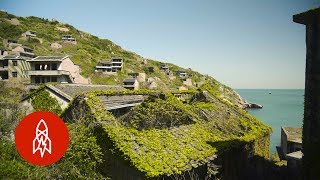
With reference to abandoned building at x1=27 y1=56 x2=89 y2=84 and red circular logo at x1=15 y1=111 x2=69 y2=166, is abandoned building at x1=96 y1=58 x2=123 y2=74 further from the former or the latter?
Result: red circular logo at x1=15 y1=111 x2=69 y2=166

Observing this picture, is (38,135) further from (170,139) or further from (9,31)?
(9,31)

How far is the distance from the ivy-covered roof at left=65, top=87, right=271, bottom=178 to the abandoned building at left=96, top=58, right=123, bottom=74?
91779mm

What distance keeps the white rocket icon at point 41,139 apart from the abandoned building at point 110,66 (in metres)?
103

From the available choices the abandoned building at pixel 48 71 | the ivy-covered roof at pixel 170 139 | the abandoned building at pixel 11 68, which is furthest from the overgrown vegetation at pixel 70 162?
the abandoned building at pixel 11 68

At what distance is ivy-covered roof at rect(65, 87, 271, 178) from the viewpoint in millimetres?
12758

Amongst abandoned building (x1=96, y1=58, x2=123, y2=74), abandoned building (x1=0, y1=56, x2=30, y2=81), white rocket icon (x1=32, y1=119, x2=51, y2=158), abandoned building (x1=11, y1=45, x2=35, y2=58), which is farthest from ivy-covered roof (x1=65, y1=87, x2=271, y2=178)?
abandoned building (x1=96, y1=58, x2=123, y2=74)

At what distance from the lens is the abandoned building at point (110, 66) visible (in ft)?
364

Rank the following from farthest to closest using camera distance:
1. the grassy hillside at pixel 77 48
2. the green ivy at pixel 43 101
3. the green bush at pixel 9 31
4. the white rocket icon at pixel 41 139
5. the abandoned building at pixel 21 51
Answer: the green bush at pixel 9 31
the grassy hillside at pixel 77 48
the abandoned building at pixel 21 51
the green ivy at pixel 43 101
the white rocket icon at pixel 41 139

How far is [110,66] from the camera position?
11269 centimetres

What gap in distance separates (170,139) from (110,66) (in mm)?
100320

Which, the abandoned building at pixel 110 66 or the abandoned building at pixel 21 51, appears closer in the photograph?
the abandoned building at pixel 21 51

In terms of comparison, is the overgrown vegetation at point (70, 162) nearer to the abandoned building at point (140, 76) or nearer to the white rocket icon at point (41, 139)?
the white rocket icon at point (41, 139)

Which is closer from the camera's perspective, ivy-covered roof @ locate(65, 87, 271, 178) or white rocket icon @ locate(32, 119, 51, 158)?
white rocket icon @ locate(32, 119, 51, 158)

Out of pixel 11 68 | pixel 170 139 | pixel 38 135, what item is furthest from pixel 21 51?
pixel 38 135
